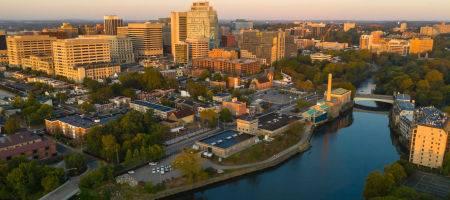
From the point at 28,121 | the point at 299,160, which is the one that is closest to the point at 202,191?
the point at 299,160

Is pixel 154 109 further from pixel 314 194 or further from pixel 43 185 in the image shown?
pixel 314 194

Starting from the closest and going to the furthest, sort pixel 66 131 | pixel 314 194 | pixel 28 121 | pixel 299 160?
pixel 314 194
pixel 299 160
pixel 66 131
pixel 28 121

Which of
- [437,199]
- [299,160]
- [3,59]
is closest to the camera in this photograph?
[437,199]

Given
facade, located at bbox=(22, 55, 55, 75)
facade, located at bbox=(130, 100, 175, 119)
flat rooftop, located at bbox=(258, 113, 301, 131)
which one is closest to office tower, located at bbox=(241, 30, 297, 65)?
flat rooftop, located at bbox=(258, 113, 301, 131)

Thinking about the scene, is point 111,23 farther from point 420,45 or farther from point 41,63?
point 420,45

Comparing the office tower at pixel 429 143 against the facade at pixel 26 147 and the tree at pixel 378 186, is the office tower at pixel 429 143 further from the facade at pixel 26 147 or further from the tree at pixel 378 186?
the facade at pixel 26 147
